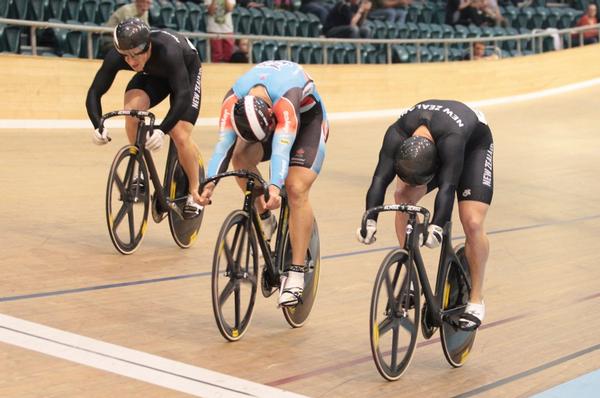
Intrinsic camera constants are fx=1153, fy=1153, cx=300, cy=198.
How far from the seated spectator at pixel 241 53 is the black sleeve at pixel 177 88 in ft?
25.6

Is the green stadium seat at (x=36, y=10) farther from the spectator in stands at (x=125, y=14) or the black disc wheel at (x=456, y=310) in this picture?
the black disc wheel at (x=456, y=310)

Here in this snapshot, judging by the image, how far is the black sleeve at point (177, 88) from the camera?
695cm

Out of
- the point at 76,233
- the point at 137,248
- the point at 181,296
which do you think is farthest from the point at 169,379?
the point at 76,233

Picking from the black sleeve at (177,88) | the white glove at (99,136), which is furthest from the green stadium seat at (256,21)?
the white glove at (99,136)

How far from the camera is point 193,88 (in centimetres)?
749

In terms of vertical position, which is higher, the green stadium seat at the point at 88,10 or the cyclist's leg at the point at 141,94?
the cyclist's leg at the point at 141,94

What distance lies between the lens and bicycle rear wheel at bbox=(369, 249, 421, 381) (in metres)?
4.81

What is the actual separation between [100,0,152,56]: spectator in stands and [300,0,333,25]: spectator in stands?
533 centimetres

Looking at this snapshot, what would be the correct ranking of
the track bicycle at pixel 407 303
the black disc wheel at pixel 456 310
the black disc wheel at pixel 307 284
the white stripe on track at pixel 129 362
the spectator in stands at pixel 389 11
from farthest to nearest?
the spectator in stands at pixel 389 11 → the black disc wheel at pixel 307 284 → the black disc wheel at pixel 456 310 → the track bicycle at pixel 407 303 → the white stripe on track at pixel 129 362

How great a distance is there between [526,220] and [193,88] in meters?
3.48

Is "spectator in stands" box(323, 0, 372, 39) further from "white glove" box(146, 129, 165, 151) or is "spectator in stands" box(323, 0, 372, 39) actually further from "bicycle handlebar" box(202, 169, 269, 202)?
"bicycle handlebar" box(202, 169, 269, 202)

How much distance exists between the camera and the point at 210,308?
20.3 ft

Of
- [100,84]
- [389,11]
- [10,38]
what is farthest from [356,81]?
[100,84]

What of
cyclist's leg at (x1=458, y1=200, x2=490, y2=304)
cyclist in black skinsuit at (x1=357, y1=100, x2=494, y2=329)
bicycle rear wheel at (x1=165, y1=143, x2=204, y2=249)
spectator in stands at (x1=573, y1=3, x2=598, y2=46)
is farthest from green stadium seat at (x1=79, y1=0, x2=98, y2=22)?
spectator in stands at (x1=573, y1=3, x2=598, y2=46)
